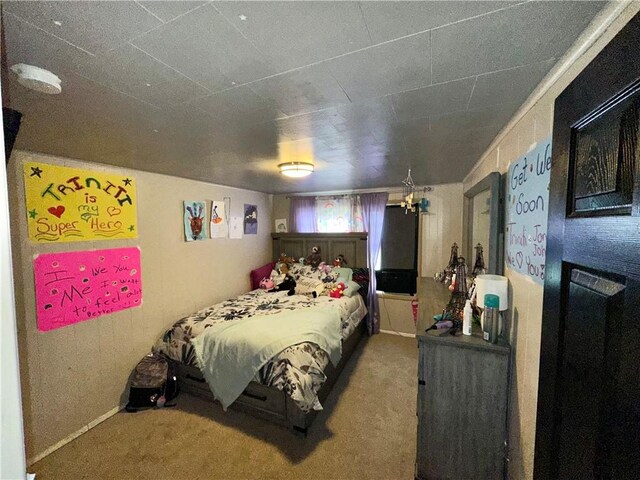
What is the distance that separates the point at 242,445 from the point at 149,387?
1.04 metres

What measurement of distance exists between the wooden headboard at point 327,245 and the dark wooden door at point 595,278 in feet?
10.1

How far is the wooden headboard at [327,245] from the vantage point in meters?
3.83

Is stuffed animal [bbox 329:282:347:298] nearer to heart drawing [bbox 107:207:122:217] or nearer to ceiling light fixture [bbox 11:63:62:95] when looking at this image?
heart drawing [bbox 107:207:122:217]

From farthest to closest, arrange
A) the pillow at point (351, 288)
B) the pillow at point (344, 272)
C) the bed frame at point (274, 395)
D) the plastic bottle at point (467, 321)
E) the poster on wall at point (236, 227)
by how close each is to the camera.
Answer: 1. the pillow at point (344, 272)
2. the poster on wall at point (236, 227)
3. the pillow at point (351, 288)
4. the bed frame at point (274, 395)
5. the plastic bottle at point (467, 321)

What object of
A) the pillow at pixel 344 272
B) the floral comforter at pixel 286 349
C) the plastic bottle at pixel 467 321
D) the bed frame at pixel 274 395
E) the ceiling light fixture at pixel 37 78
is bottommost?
the bed frame at pixel 274 395

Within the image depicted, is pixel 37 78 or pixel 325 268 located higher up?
pixel 37 78

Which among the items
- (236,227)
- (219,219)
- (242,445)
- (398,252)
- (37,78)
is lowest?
(242,445)

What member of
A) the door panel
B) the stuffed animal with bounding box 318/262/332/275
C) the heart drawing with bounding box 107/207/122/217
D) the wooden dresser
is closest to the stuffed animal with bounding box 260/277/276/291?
the stuffed animal with bounding box 318/262/332/275

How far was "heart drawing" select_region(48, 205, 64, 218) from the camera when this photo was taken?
1818mm

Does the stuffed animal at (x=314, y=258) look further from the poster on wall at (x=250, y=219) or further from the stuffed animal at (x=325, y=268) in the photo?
the poster on wall at (x=250, y=219)

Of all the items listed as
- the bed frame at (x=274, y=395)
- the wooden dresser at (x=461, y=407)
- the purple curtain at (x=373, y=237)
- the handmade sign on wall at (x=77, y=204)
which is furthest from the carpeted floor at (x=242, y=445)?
the handmade sign on wall at (x=77, y=204)

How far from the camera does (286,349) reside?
6.57 feet

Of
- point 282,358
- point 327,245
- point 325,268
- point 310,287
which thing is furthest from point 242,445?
Answer: point 327,245

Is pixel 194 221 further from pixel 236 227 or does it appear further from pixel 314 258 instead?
pixel 314 258
